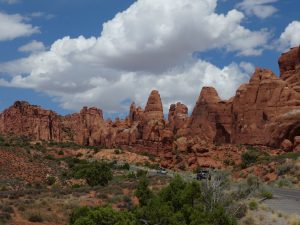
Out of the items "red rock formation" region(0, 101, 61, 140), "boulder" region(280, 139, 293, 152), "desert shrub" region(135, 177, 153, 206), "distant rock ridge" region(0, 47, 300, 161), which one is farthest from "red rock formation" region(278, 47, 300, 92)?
"red rock formation" region(0, 101, 61, 140)

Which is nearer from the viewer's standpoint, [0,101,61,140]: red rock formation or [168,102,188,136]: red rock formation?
[168,102,188,136]: red rock formation

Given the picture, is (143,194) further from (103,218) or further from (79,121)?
(79,121)

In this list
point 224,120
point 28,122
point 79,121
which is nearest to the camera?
point 224,120

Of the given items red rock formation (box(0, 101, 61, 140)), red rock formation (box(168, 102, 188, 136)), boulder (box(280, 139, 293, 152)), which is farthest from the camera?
red rock formation (box(0, 101, 61, 140))

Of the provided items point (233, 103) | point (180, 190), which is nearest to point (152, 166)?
point (233, 103)

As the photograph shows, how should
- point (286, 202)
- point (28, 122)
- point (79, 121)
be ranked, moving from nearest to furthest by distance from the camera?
1. point (286, 202)
2. point (28, 122)
3. point (79, 121)

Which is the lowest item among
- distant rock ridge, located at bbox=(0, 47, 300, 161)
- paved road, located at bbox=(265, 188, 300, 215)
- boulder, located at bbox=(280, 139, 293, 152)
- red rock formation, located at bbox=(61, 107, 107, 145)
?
paved road, located at bbox=(265, 188, 300, 215)

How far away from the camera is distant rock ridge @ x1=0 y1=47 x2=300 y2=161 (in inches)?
3336

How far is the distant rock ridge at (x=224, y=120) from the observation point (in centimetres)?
8472

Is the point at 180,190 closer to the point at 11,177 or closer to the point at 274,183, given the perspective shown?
A: the point at 274,183

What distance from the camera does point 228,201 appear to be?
82.4ft

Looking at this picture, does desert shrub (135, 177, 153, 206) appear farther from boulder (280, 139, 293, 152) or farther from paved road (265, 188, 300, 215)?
boulder (280, 139, 293, 152)

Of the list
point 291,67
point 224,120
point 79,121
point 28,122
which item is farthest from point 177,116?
point 79,121

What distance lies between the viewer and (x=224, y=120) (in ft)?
347
